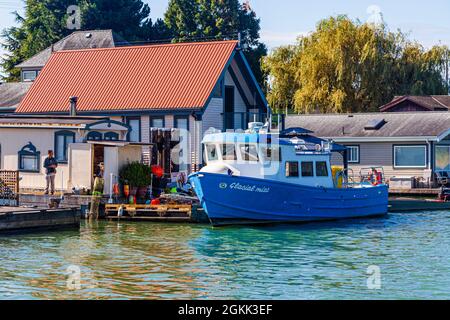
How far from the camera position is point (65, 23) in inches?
A: 3489

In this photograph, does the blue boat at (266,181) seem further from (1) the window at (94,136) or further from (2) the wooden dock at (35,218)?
(1) the window at (94,136)

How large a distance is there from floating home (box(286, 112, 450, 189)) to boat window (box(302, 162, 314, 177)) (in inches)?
660

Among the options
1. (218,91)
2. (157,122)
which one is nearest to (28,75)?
(157,122)

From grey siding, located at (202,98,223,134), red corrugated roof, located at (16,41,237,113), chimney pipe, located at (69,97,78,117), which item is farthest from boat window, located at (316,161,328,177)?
Result: chimney pipe, located at (69,97,78,117)

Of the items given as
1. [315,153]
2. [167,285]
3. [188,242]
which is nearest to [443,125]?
[315,153]

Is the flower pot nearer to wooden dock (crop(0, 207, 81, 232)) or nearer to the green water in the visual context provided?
the green water

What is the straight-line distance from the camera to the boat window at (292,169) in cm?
3647

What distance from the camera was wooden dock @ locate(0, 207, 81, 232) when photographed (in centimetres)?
3259

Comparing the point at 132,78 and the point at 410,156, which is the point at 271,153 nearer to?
the point at 132,78

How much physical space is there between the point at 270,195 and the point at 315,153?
3058mm

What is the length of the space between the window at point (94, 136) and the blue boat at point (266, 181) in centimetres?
666

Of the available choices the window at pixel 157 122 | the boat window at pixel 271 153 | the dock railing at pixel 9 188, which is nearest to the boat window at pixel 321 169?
the boat window at pixel 271 153

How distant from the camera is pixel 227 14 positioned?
86625 millimetres

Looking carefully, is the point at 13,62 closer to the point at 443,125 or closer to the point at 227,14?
the point at 227,14
